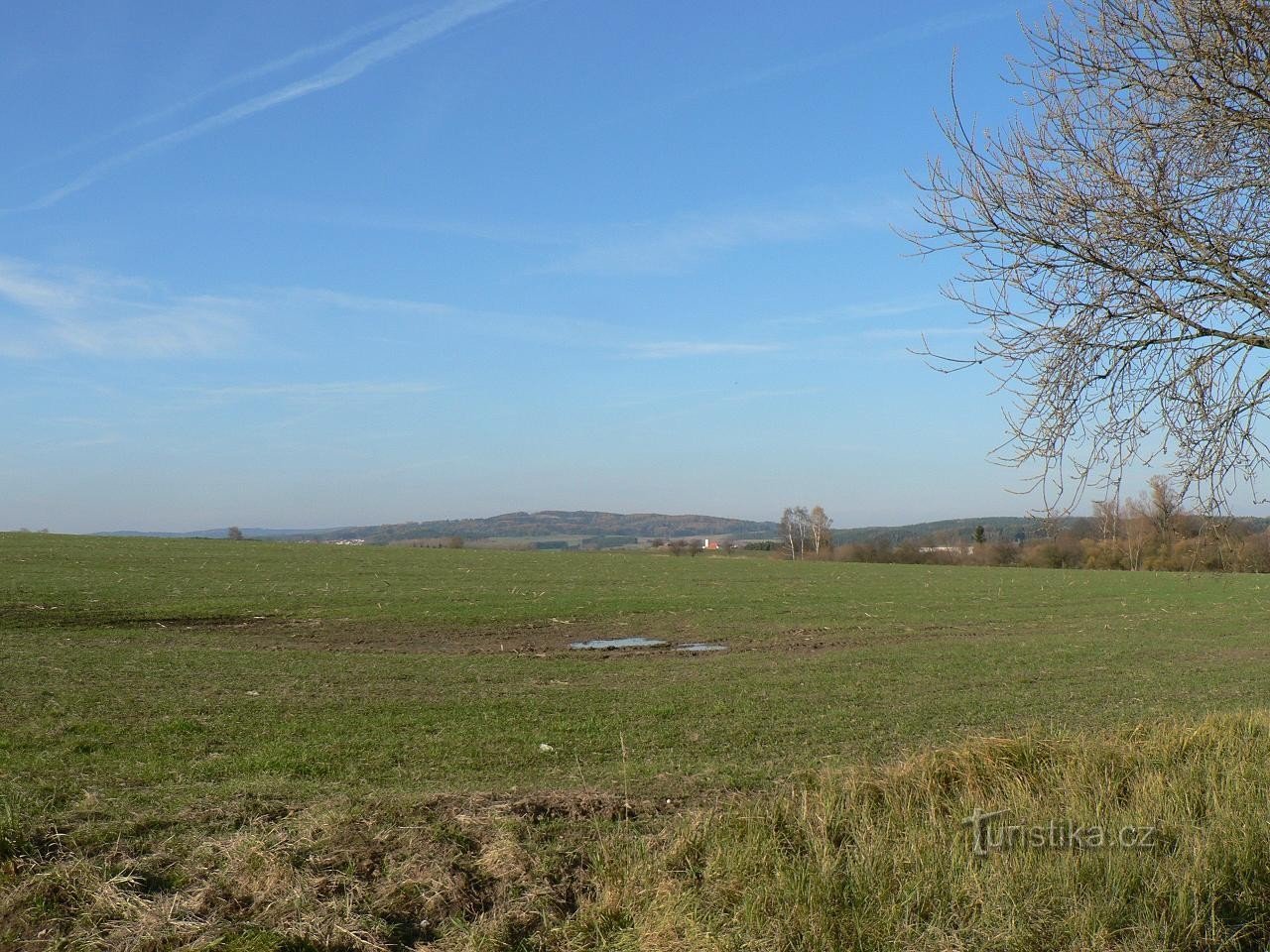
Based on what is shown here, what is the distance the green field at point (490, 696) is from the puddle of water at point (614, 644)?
80 cm

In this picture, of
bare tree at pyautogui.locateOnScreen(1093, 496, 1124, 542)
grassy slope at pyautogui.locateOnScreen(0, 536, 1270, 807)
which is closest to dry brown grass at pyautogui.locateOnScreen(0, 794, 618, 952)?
grassy slope at pyautogui.locateOnScreen(0, 536, 1270, 807)

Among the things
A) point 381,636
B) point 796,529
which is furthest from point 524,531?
point 381,636

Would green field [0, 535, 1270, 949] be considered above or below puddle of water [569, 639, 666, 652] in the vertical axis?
above

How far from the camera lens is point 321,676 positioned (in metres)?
17.5

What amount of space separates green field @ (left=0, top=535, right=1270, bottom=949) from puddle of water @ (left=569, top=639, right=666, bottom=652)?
0.80 m

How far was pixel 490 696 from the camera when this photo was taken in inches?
615

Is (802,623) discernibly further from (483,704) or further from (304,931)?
(304,931)

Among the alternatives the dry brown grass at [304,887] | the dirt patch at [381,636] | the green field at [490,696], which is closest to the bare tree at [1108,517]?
the green field at [490,696]

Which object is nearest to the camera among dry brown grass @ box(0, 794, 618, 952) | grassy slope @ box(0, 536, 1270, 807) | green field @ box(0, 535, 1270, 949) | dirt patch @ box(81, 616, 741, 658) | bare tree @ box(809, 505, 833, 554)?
dry brown grass @ box(0, 794, 618, 952)

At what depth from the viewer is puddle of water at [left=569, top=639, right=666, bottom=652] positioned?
24531 mm

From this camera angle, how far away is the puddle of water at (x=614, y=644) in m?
24.5

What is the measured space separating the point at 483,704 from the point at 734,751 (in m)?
4.95

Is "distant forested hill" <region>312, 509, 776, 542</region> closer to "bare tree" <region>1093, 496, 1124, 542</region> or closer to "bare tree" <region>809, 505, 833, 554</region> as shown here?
"bare tree" <region>809, 505, 833, 554</region>

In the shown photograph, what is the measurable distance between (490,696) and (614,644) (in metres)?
10.0
